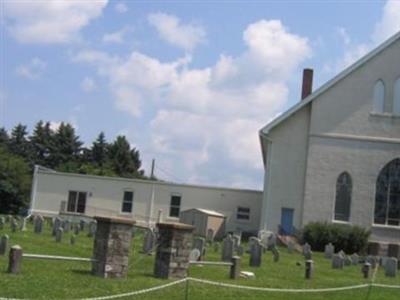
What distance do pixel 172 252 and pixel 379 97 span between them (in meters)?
28.6

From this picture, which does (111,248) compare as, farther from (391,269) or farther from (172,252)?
(391,269)

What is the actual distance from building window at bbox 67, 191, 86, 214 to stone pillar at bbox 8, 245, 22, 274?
3690 centimetres

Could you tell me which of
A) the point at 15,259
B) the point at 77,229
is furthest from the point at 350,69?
the point at 15,259

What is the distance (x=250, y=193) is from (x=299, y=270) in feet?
86.6

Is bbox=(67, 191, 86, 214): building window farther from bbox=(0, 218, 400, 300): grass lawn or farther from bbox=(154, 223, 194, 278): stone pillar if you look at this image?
bbox=(154, 223, 194, 278): stone pillar

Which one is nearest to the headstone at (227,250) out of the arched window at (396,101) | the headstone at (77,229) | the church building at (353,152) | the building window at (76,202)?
the headstone at (77,229)

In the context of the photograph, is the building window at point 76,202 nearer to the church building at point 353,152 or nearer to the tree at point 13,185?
the tree at point 13,185

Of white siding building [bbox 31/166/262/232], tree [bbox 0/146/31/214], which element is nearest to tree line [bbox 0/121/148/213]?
tree [bbox 0/146/31/214]

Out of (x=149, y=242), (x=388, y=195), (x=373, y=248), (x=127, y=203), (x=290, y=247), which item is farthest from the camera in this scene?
(x=127, y=203)

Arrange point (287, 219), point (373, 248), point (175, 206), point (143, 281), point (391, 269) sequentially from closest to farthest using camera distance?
1. point (143, 281)
2. point (391, 269)
3. point (373, 248)
4. point (287, 219)
5. point (175, 206)

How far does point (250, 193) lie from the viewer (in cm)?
5056

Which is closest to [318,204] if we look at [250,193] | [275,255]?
[250,193]

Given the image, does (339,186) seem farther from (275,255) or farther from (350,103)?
(275,255)

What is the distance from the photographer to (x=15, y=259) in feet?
51.2
